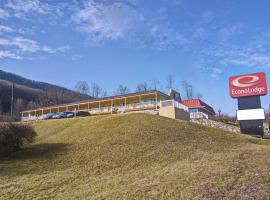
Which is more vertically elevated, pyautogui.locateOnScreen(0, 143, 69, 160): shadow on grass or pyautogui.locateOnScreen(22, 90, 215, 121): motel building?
pyautogui.locateOnScreen(22, 90, 215, 121): motel building

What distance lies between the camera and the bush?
18031 mm

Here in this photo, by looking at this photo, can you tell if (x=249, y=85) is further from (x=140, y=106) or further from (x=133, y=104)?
(x=133, y=104)

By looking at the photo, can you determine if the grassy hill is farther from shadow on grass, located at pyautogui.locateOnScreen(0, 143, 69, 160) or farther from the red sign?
the red sign

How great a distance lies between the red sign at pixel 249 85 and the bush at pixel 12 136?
26.4 meters

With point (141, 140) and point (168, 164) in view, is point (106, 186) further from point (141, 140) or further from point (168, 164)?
point (141, 140)

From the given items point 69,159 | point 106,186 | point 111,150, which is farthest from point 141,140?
point 106,186

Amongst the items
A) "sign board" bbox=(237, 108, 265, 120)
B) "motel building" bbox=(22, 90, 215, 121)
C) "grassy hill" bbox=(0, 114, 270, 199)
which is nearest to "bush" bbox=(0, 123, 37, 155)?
"grassy hill" bbox=(0, 114, 270, 199)

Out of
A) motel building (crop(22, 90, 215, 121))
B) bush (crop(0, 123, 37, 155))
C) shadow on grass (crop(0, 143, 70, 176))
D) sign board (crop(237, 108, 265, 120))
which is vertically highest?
motel building (crop(22, 90, 215, 121))

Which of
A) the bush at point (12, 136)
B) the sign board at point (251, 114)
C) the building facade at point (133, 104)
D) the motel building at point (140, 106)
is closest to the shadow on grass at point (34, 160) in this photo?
the bush at point (12, 136)

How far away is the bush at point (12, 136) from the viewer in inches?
710

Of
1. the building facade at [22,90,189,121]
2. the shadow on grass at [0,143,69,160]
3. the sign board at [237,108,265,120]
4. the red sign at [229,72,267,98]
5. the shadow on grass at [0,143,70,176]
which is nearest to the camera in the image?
the shadow on grass at [0,143,70,176]

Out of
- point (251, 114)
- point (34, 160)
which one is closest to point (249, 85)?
point (251, 114)

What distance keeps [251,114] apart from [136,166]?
25.5 metres

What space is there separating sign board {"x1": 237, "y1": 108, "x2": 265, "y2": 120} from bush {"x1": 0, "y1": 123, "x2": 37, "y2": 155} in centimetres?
2580
